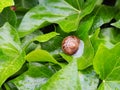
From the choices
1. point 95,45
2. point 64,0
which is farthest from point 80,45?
point 64,0

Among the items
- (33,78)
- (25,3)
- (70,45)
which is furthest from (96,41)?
(25,3)

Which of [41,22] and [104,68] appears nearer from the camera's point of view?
[104,68]

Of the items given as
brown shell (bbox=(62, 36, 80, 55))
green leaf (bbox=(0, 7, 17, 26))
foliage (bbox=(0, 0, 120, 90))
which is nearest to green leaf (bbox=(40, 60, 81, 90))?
foliage (bbox=(0, 0, 120, 90))

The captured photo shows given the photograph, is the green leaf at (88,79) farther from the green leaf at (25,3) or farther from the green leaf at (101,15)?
the green leaf at (25,3)

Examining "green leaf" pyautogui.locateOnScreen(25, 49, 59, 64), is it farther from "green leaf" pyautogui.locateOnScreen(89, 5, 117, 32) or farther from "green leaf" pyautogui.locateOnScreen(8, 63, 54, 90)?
"green leaf" pyautogui.locateOnScreen(89, 5, 117, 32)

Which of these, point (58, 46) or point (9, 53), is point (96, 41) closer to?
point (58, 46)

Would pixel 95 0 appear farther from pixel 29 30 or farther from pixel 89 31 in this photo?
pixel 29 30
